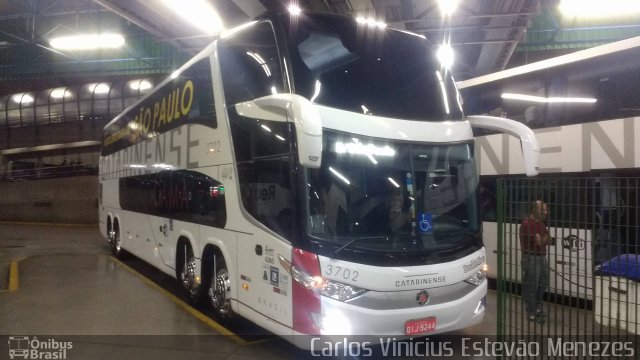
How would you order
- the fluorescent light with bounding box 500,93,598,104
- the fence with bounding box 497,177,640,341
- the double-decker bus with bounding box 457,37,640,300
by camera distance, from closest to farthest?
the fence with bounding box 497,177,640,341 < the double-decker bus with bounding box 457,37,640,300 < the fluorescent light with bounding box 500,93,598,104

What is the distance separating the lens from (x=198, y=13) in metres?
9.02

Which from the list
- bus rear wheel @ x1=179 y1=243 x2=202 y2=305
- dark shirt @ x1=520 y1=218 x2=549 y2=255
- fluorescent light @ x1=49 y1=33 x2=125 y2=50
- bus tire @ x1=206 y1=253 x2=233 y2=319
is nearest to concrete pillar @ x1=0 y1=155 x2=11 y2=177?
fluorescent light @ x1=49 y1=33 x2=125 y2=50

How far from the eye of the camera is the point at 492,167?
827 centimetres

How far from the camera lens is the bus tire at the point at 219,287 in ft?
20.7

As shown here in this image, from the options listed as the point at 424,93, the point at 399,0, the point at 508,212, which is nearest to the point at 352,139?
the point at 424,93

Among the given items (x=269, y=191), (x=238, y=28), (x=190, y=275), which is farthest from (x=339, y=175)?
(x=190, y=275)

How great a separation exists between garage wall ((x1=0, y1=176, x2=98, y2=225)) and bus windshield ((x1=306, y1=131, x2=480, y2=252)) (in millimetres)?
23624

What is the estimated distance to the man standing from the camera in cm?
466

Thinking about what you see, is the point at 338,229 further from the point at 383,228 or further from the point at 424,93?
the point at 424,93

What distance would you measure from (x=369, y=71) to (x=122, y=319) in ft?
15.8

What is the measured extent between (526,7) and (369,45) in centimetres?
628

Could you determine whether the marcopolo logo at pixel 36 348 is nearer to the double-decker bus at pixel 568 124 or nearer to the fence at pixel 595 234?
the fence at pixel 595 234

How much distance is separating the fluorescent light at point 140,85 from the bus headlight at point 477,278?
24.4 meters

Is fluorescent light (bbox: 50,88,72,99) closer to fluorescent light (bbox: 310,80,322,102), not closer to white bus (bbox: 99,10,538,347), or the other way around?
white bus (bbox: 99,10,538,347)
